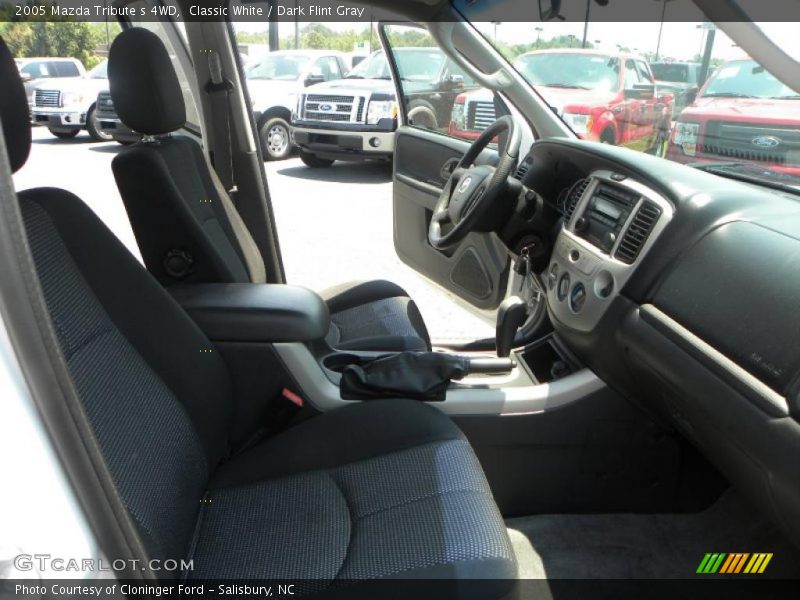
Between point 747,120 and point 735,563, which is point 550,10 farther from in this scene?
point 735,563

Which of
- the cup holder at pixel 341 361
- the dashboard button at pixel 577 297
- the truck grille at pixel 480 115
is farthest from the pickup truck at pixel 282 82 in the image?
the dashboard button at pixel 577 297

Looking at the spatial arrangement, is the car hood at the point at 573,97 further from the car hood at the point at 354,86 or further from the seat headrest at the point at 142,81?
the car hood at the point at 354,86

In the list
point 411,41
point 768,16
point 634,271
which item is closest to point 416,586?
point 634,271

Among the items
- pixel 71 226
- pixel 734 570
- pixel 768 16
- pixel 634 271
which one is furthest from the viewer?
pixel 734 570

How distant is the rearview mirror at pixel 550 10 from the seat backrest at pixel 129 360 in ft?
4.39

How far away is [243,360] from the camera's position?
5.87 ft

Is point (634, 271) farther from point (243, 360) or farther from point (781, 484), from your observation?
point (243, 360)

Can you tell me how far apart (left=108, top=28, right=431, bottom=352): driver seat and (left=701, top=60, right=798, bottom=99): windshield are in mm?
1112

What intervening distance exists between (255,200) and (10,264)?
2136 mm

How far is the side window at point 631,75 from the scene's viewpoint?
234cm

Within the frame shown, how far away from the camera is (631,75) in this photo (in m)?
2.39

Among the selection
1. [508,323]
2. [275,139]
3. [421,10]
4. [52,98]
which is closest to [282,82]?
[275,139]

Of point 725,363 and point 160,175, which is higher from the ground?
point 160,175

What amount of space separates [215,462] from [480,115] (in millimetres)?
1813
